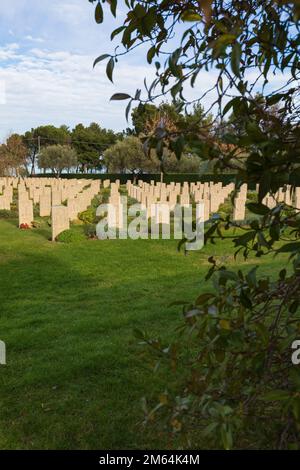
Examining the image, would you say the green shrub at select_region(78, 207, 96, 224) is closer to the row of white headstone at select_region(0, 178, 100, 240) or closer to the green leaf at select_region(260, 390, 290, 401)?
the row of white headstone at select_region(0, 178, 100, 240)

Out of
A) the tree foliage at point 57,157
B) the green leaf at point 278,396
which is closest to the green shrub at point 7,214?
the green leaf at point 278,396

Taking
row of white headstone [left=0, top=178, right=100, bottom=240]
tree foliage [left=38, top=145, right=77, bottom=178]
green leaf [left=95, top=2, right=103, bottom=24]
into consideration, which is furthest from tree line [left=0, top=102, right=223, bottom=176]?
green leaf [left=95, top=2, right=103, bottom=24]

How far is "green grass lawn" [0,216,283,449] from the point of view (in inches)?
130

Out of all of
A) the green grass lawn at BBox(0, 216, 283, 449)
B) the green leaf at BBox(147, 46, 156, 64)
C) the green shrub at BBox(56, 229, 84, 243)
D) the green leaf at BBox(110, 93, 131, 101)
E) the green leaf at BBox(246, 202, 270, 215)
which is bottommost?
the green grass lawn at BBox(0, 216, 283, 449)

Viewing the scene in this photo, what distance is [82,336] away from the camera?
5.11m

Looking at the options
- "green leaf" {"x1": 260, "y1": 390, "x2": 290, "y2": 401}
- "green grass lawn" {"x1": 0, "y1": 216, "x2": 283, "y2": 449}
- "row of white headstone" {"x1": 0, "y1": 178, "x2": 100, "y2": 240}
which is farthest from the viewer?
"row of white headstone" {"x1": 0, "y1": 178, "x2": 100, "y2": 240}

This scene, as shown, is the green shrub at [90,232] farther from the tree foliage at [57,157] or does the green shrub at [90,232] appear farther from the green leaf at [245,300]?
the tree foliage at [57,157]

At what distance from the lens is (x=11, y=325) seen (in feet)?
18.1

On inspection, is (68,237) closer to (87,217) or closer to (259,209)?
(87,217)

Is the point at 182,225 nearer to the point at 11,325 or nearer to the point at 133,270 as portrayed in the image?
the point at 133,270

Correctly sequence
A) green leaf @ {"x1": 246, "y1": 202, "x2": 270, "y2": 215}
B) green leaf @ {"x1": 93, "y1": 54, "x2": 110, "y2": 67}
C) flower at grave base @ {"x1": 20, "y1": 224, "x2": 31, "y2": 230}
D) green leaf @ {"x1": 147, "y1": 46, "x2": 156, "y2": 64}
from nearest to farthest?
green leaf @ {"x1": 246, "y1": 202, "x2": 270, "y2": 215} < green leaf @ {"x1": 93, "y1": 54, "x2": 110, "y2": 67} < green leaf @ {"x1": 147, "y1": 46, "x2": 156, "y2": 64} < flower at grave base @ {"x1": 20, "y1": 224, "x2": 31, "y2": 230}

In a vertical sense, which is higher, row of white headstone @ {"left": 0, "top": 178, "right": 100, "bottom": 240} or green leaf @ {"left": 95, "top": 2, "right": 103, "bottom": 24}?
green leaf @ {"left": 95, "top": 2, "right": 103, "bottom": 24}

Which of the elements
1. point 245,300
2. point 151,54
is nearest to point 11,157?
point 151,54

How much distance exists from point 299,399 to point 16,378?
350cm
